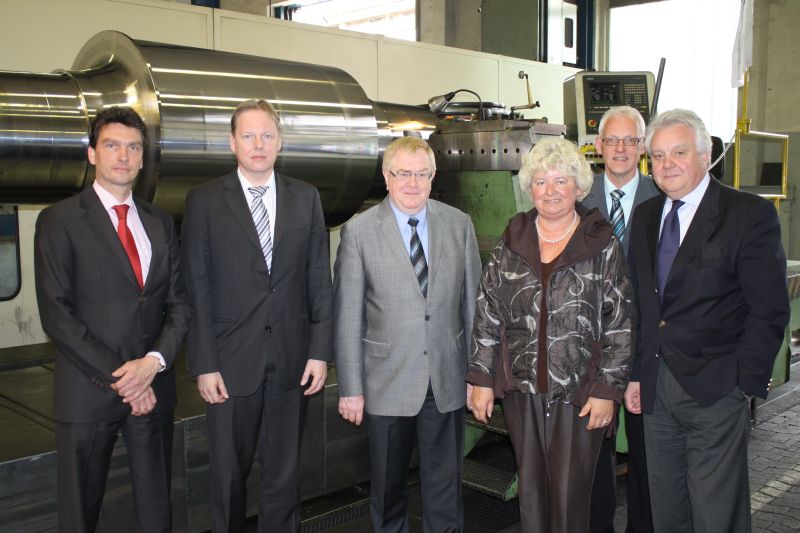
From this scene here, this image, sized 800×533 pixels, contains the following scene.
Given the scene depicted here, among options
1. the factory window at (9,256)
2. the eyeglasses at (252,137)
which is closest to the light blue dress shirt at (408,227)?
the eyeglasses at (252,137)

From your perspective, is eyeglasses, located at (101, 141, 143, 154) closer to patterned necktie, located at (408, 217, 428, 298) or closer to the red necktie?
the red necktie

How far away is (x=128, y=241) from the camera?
1.73 metres

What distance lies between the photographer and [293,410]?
1897 mm

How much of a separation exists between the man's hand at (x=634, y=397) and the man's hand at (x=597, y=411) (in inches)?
6.2

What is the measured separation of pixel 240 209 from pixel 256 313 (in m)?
0.25

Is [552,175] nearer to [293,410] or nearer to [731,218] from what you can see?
[731,218]

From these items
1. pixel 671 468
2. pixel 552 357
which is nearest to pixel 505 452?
pixel 671 468

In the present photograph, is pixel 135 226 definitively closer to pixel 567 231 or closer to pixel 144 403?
pixel 144 403

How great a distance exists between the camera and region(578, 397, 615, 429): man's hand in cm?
169

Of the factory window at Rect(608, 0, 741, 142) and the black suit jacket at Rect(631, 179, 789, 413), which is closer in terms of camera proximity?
the black suit jacket at Rect(631, 179, 789, 413)

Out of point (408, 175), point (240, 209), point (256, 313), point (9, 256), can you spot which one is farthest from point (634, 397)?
point (9, 256)

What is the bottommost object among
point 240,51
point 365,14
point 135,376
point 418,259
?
point 135,376

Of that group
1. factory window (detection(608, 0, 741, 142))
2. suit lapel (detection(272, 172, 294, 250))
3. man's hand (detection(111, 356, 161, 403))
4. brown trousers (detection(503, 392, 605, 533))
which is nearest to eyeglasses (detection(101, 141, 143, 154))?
suit lapel (detection(272, 172, 294, 250))

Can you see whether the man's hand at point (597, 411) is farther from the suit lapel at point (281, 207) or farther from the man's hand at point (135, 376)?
the man's hand at point (135, 376)
